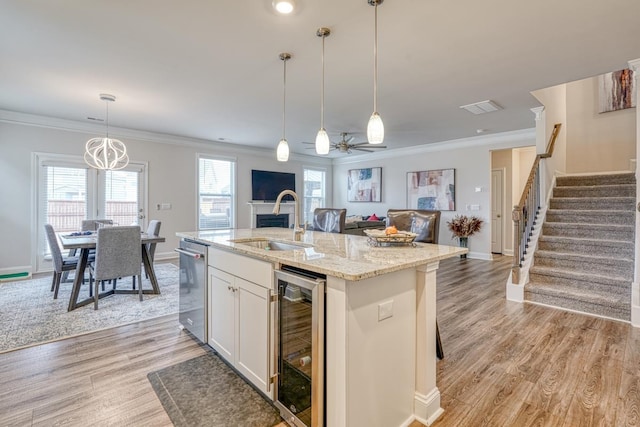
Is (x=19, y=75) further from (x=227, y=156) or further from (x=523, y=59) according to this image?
(x=523, y=59)

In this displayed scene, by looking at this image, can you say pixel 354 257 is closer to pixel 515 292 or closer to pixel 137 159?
pixel 515 292

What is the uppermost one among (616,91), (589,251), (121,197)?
(616,91)

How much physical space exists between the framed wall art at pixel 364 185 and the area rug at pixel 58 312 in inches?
219

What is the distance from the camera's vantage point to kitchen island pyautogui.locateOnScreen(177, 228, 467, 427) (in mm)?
1396

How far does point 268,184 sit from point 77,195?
392 cm

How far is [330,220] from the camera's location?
402 centimetres

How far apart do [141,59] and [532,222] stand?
17.4 feet

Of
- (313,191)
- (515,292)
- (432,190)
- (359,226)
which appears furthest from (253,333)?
(313,191)

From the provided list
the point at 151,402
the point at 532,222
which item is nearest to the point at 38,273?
the point at 151,402

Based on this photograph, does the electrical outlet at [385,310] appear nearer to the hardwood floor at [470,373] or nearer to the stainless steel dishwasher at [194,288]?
the hardwood floor at [470,373]

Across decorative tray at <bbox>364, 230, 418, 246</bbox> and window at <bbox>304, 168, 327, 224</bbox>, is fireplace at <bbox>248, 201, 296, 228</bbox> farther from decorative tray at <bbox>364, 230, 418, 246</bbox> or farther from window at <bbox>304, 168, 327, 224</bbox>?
decorative tray at <bbox>364, 230, 418, 246</bbox>

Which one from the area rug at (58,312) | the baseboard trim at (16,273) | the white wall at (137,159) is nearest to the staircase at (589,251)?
the area rug at (58,312)

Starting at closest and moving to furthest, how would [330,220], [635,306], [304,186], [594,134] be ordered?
[635,306] < [330,220] < [594,134] < [304,186]

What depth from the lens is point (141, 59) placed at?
120 inches
